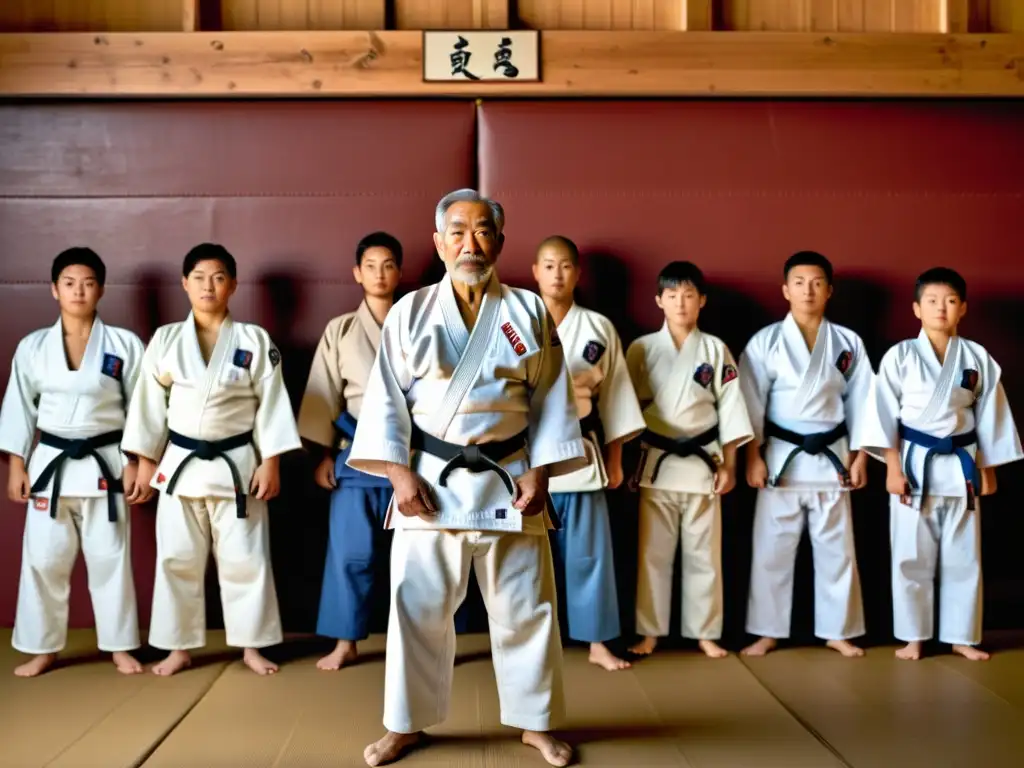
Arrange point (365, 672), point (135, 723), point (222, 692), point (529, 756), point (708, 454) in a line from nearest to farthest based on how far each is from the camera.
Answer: point (529, 756) < point (135, 723) < point (222, 692) < point (365, 672) < point (708, 454)

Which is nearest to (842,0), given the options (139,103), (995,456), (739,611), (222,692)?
(995,456)

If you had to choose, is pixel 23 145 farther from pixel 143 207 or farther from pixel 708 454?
pixel 708 454

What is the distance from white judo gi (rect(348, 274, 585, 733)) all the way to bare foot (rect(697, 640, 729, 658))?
1.19 metres

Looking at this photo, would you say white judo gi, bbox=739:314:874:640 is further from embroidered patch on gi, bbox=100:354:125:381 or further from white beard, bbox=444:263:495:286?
embroidered patch on gi, bbox=100:354:125:381

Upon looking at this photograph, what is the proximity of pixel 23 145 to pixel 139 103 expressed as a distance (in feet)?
1.85

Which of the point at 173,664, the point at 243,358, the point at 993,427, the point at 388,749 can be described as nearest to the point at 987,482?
the point at 993,427

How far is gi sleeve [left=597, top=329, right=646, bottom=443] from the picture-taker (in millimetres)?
3549

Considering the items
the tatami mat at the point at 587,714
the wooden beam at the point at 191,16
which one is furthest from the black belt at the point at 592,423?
the wooden beam at the point at 191,16

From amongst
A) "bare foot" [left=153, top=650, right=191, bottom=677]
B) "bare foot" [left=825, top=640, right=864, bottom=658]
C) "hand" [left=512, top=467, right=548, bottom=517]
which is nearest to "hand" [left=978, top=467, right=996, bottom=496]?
"bare foot" [left=825, top=640, right=864, bottom=658]

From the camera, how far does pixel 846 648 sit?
11.9 feet

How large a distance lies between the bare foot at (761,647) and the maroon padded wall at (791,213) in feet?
1.29

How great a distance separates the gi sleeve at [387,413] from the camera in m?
2.52

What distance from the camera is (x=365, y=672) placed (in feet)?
11.1

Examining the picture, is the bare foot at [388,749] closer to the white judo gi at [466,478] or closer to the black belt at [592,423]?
the white judo gi at [466,478]
